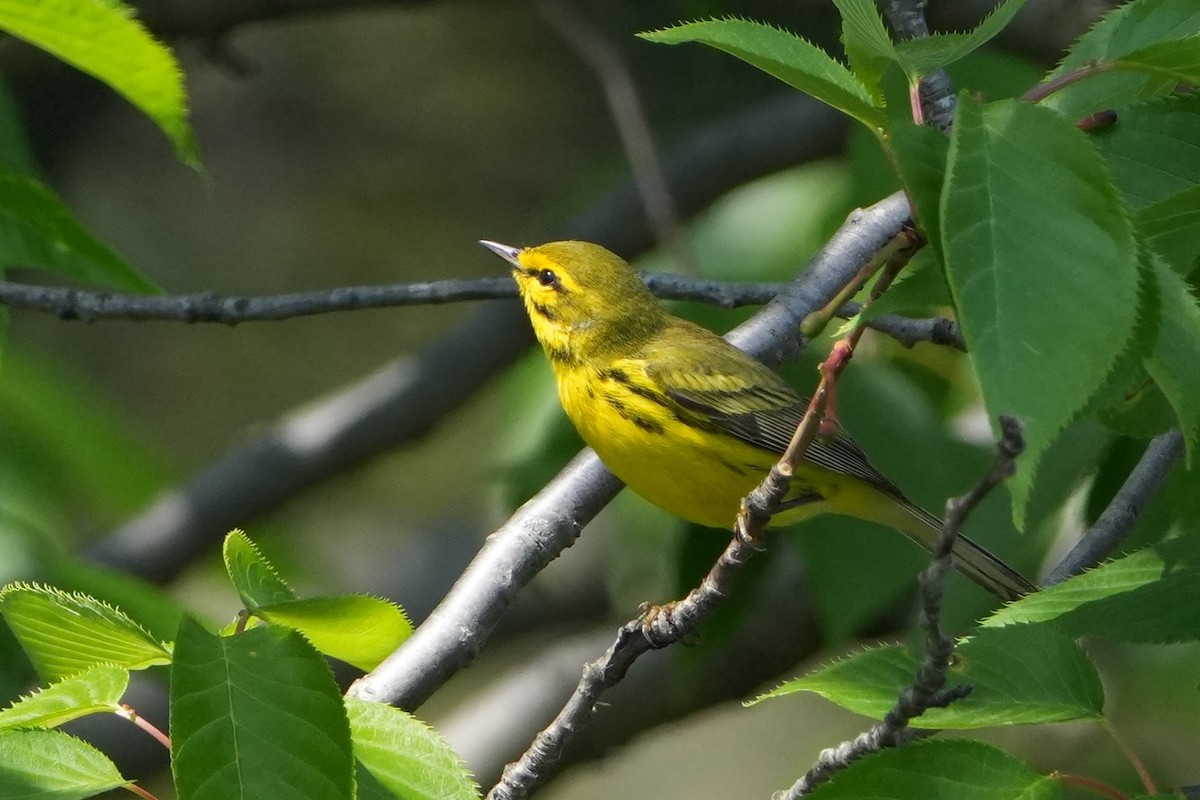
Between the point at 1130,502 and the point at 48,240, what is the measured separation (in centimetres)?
238

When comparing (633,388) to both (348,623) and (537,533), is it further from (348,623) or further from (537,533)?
(348,623)

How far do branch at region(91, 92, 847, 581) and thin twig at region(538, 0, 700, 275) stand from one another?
319mm

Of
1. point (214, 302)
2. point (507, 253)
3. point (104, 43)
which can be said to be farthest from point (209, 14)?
point (104, 43)

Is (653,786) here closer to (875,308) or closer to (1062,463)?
(1062,463)

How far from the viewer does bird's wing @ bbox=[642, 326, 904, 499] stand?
3.64m

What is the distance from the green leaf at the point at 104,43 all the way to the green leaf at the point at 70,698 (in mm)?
780

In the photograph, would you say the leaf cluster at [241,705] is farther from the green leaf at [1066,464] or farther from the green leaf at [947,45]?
the green leaf at [1066,464]

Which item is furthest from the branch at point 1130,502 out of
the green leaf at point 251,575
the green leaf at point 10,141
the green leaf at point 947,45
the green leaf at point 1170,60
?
the green leaf at point 10,141

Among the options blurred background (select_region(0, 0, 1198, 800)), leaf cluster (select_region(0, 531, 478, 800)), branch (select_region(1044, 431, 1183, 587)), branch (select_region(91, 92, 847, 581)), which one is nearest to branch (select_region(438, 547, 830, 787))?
blurred background (select_region(0, 0, 1198, 800))

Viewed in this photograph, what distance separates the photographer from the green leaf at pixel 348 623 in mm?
2035

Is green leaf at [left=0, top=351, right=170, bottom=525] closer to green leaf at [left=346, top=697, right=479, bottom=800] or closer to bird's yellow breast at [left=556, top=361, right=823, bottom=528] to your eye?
bird's yellow breast at [left=556, top=361, right=823, bottom=528]

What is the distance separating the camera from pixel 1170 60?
1.67 m

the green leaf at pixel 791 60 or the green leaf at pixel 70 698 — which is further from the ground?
the green leaf at pixel 791 60

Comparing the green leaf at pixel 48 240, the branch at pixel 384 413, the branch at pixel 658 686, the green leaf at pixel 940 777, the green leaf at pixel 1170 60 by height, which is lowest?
the branch at pixel 658 686
